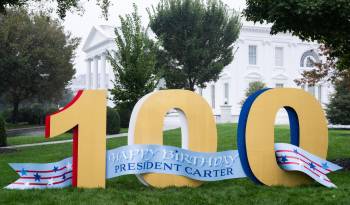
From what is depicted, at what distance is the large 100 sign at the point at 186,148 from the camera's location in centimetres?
800

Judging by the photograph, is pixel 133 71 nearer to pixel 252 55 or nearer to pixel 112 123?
pixel 112 123

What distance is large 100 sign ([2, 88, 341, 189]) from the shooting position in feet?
26.2

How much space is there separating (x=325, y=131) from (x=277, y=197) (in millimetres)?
2312

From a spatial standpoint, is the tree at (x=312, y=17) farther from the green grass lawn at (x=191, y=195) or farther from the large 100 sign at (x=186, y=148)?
the green grass lawn at (x=191, y=195)

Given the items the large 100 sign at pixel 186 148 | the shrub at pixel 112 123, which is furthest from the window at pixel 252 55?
the large 100 sign at pixel 186 148

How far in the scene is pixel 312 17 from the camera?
9906 millimetres

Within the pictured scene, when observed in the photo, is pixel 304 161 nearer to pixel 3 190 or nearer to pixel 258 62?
pixel 3 190

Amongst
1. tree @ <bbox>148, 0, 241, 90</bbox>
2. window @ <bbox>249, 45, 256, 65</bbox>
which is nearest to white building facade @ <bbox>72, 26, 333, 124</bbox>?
window @ <bbox>249, 45, 256, 65</bbox>

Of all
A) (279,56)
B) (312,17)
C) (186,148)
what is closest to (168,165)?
(186,148)

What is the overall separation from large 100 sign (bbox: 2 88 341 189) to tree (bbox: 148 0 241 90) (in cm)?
2454

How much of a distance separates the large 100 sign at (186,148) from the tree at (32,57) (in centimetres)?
3138

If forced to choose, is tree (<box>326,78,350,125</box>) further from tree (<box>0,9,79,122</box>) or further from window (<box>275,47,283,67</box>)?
window (<box>275,47,283,67</box>)

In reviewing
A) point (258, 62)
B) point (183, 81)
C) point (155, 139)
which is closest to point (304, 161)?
point (155, 139)

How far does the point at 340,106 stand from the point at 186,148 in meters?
20.8
